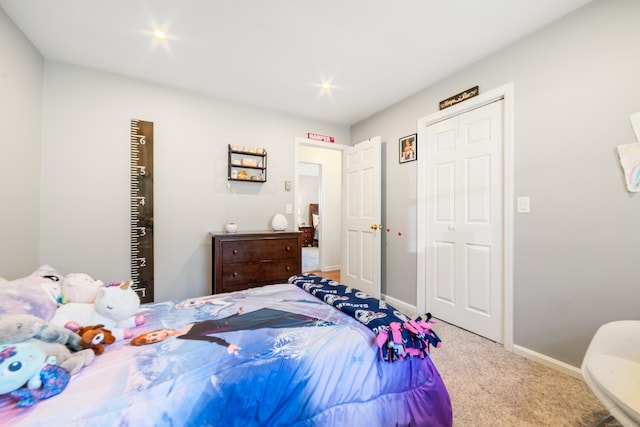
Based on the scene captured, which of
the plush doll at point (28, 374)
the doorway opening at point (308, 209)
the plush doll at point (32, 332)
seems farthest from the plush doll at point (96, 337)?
the doorway opening at point (308, 209)

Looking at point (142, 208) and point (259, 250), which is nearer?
point (142, 208)

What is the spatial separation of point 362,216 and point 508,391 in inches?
87.5

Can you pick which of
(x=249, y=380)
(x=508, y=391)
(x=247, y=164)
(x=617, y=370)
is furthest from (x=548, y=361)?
(x=247, y=164)

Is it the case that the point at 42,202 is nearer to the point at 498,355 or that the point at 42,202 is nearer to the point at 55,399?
the point at 55,399

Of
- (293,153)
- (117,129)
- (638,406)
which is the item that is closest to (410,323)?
(638,406)

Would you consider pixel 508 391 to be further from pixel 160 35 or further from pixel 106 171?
pixel 106 171

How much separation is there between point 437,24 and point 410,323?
6.62 feet

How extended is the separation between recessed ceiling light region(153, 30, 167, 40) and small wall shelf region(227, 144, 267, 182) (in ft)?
3.90

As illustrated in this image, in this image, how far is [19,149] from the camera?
1.95 metres

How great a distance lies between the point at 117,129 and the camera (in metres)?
2.52

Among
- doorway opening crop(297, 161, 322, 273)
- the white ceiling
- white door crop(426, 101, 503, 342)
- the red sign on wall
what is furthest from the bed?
doorway opening crop(297, 161, 322, 273)

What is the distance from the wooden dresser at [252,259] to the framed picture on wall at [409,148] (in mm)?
1530

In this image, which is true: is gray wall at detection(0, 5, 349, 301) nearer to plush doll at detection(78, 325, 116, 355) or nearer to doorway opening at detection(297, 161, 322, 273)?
plush doll at detection(78, 325, 116, 355)

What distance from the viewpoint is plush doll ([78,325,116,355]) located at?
3.11 feet
